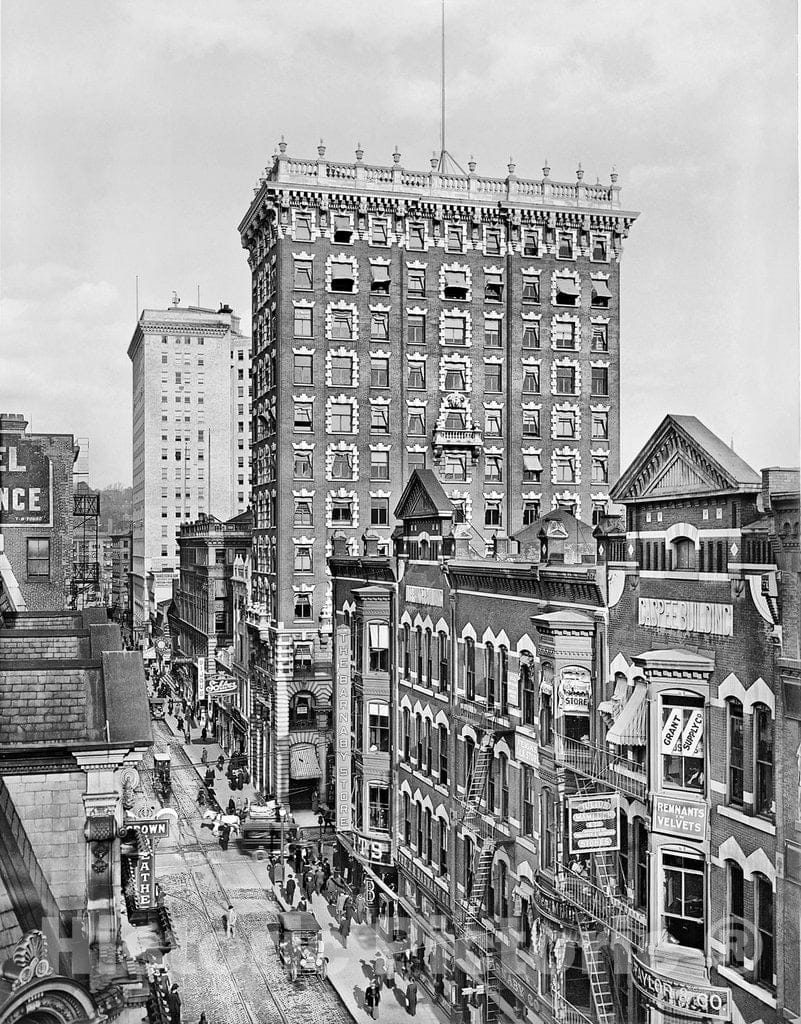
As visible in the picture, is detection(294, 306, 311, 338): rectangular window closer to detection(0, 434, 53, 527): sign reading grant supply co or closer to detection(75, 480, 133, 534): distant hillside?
detection(75, 480, 133, 534): distant hillside

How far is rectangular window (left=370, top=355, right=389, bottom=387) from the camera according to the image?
24.5 m

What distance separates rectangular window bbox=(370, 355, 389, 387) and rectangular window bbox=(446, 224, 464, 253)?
3.12m

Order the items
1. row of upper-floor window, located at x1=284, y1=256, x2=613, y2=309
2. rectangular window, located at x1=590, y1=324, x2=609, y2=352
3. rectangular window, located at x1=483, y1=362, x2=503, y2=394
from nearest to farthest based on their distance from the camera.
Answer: rectangular window, located at x1=590, y1=324, x2=609, y2=352, row of upper-floor window, located at x1=284, y1=256, x2=613, y2=309, rectangular window, located at x1=483, y1=362, x2=503, y2=394

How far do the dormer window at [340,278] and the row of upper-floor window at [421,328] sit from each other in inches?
21.8

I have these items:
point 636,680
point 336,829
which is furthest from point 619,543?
point 336,829

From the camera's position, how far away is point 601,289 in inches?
669

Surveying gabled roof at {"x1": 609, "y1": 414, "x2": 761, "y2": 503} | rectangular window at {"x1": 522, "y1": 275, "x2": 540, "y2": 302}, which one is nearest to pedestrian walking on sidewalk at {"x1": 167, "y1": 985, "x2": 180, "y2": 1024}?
gabled roof at {"x1": 609, "y1": 414, "x2": 761, "y2": 503}

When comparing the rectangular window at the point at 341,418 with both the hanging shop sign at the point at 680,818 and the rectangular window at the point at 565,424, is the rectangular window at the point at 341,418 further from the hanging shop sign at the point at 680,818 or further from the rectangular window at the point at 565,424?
the hanging shop sign at the point at 680,818

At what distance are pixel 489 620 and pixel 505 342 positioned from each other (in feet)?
25.1

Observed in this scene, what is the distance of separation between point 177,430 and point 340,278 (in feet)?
51.0

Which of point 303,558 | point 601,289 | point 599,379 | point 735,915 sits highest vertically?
point 601,289

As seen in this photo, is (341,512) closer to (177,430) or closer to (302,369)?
(302,369)

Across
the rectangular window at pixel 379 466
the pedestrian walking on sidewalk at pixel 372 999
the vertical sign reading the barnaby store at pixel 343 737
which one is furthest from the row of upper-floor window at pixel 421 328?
the pedestrian walking on sidewalk at pixel 372 999

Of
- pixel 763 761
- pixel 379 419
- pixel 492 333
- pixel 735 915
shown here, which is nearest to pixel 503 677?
pixel 735 915
